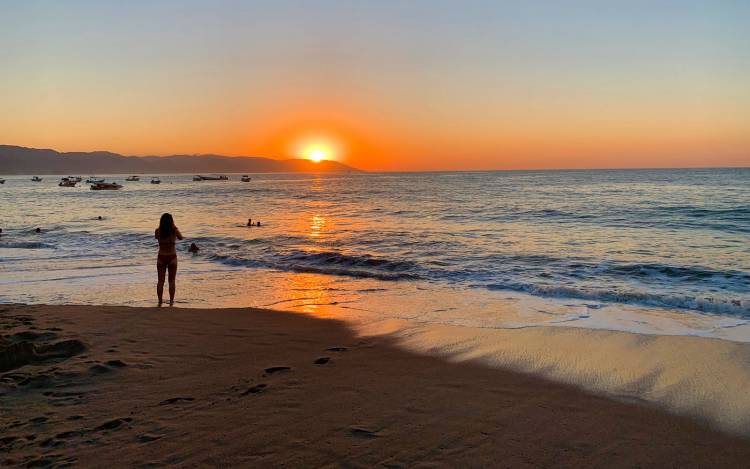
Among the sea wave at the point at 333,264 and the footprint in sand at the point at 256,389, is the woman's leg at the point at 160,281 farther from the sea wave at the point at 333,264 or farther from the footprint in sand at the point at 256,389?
the footprint in sand at the point at 256,389

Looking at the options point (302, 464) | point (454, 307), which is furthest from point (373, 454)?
point (454, 307)

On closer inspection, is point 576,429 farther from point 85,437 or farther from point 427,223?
point 427,223

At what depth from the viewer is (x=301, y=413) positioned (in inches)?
195

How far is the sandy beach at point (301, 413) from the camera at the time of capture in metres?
Result: 4.20

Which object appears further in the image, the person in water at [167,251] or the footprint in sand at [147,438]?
the person in water at [167,251]

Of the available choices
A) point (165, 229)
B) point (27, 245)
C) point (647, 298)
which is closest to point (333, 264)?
point (165, 229)

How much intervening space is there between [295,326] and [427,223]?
21936 millimetres

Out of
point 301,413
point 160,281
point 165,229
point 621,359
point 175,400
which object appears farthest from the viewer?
point 165,229

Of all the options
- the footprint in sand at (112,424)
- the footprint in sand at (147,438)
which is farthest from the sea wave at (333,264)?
the footprint in sand at (147,438)

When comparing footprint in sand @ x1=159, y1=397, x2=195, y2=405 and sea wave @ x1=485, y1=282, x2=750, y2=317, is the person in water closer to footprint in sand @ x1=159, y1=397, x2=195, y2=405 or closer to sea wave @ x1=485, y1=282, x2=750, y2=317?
footprint in sand @ x1=159, y1=397, x2=195, y2=405

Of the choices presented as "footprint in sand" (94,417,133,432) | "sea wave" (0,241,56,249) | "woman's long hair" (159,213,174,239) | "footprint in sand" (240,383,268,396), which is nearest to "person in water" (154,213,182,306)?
"woman's long hair" (159,213,174,239)

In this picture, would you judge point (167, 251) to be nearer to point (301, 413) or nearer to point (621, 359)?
point (301, 413)

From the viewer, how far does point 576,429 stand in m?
4.74

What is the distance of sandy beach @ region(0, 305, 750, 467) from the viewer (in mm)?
4203
